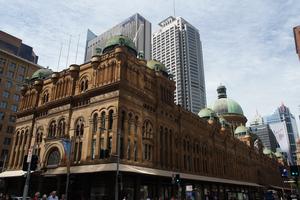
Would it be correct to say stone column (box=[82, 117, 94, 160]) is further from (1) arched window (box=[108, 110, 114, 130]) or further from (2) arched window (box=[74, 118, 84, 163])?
(1) arched window (box=[108, 110, 114, 130])

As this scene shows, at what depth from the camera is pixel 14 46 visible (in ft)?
310

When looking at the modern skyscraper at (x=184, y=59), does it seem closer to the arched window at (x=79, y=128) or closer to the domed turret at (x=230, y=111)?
the domed turret at (x=230, y=111)

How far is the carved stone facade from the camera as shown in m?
39.3

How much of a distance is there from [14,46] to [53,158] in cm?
6458

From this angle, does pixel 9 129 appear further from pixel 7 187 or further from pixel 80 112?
pixel 80 112

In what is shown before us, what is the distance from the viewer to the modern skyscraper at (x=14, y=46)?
9138 centimetres

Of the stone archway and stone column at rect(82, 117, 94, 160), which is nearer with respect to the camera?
stone column at rect(82, 117, 94, 160)

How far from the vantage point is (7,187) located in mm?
50656

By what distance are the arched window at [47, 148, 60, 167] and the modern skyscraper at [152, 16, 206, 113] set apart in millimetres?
116397

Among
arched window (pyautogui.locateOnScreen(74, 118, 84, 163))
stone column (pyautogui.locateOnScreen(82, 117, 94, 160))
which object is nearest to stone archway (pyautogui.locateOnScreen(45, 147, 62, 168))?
arched window (pyautogui.locateOnScreen(74, 118, 84, 163))

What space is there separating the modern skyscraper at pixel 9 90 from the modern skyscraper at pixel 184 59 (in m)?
88.6

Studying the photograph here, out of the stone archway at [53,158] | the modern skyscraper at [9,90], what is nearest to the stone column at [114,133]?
the stone archway at [53,158]

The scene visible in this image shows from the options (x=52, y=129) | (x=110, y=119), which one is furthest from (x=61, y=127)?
(x=110, y=119)

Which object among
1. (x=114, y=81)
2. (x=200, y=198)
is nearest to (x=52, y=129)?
(x=114, y=81)
